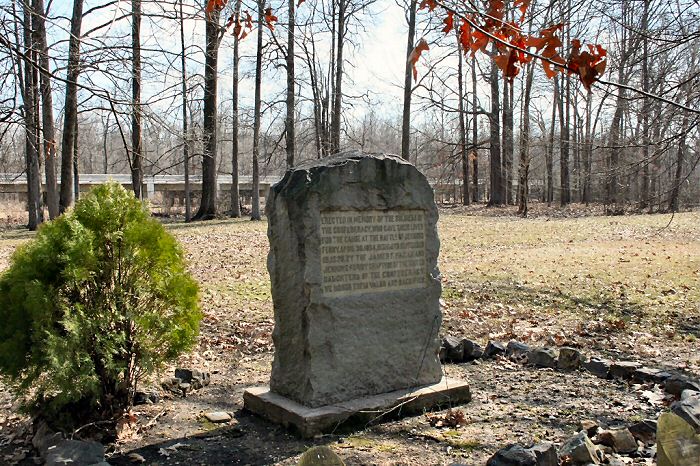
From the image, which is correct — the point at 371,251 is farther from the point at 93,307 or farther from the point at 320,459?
the point at 320,459

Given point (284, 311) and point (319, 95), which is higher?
point (319, 95)

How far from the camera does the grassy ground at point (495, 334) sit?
498 centimetres

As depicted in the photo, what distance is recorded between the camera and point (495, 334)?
341 inches

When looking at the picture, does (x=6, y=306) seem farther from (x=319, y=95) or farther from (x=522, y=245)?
(x=319, y=95)

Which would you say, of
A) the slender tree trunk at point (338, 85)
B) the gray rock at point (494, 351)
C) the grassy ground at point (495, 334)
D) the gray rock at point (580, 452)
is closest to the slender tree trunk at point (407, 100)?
the slender tree trunk at point (338, 85)

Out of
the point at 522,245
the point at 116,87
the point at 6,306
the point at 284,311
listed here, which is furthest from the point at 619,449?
the point at 522,245

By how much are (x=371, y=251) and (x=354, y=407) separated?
1326 mm

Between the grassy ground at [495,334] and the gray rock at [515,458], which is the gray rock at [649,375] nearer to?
the grassy ground at [495,334]

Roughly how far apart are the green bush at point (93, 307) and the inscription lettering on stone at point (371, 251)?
3.99ft

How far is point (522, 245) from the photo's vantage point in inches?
715

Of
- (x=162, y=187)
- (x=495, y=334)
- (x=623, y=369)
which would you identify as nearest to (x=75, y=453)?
(x=623, y=369)

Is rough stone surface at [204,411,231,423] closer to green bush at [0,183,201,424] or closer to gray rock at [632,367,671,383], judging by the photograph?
green bush at [0,183,201,424]

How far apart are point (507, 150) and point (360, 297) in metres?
34.7

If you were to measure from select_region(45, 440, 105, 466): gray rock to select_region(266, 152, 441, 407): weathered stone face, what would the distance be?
1.64 m
